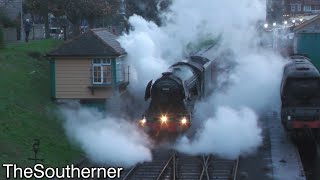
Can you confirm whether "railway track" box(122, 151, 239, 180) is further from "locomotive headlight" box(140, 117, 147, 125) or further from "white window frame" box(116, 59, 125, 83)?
"white window frame" box(116, 59, 125, 83)

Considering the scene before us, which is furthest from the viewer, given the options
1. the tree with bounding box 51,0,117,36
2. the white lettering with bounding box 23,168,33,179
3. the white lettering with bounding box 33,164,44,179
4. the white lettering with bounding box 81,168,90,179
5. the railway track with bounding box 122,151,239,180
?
the tree with bounding box 51,0,117,36

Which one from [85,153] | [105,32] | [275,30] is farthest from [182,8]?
[275,30]

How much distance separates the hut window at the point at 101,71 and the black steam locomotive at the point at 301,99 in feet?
23.2

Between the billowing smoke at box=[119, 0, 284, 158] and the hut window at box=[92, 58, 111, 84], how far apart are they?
1984mm

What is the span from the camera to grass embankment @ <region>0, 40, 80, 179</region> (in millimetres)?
19594

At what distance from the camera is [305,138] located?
2370cm

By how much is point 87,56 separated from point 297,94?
28.1 feet

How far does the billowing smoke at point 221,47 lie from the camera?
2616cm

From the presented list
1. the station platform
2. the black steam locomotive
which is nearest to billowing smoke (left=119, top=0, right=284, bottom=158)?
the station platform

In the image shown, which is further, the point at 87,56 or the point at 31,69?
the point at 31,69

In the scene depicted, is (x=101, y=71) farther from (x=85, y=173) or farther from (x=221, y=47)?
(x=221, y=47)

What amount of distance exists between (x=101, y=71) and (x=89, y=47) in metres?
1.11

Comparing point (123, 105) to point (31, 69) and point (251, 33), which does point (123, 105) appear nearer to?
point (31, 69)

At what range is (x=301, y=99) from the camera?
22828mm
